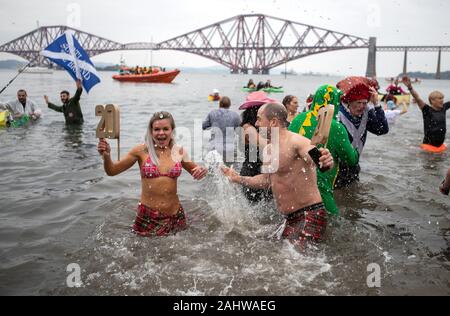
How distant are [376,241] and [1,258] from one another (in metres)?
3.89

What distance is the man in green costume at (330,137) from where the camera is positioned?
11.7 ft

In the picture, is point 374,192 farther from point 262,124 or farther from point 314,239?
point 262,124

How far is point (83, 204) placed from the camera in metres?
5.58

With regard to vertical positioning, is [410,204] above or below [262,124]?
below

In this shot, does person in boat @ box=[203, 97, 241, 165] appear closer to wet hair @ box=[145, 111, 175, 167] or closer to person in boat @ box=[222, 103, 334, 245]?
wet hair @ box=[145, 111, 175, 167]

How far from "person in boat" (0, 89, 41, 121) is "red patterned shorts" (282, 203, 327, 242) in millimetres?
11460

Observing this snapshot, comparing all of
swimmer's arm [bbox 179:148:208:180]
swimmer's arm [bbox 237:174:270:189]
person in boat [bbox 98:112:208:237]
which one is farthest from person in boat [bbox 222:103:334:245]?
person in boat [bbox 98:112:208:237]

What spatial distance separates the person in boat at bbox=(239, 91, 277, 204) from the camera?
15.3ft

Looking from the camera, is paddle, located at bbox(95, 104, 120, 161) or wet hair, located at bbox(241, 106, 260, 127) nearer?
A: paddle, located at bbox(95, 104, 120, 161)

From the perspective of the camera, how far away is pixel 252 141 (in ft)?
15.2

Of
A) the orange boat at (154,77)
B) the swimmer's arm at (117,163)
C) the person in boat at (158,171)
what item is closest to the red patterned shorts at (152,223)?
the person in boat at (158,171)
